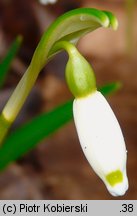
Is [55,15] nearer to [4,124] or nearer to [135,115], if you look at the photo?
[135,115]

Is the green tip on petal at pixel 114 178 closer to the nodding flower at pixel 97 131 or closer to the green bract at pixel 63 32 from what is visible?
the nodding flower at pixel 97 131

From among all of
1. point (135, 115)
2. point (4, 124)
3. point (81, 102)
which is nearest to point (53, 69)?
point (135, 115)

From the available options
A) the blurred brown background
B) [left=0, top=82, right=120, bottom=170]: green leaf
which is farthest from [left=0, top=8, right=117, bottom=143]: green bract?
the blurred brown background

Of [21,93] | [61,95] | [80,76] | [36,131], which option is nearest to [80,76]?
[80,76]

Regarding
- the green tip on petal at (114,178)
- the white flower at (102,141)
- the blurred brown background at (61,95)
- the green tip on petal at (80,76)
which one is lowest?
the green tip on petal at (114,178)

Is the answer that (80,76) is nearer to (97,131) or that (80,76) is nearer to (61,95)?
(97,131)

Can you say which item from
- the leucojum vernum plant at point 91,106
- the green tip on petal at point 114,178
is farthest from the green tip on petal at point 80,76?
the green tip on petal at point 114,178

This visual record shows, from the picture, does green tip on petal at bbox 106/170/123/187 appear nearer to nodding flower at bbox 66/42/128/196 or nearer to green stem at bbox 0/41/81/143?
nodding flower at bbox 66/42/128/196
